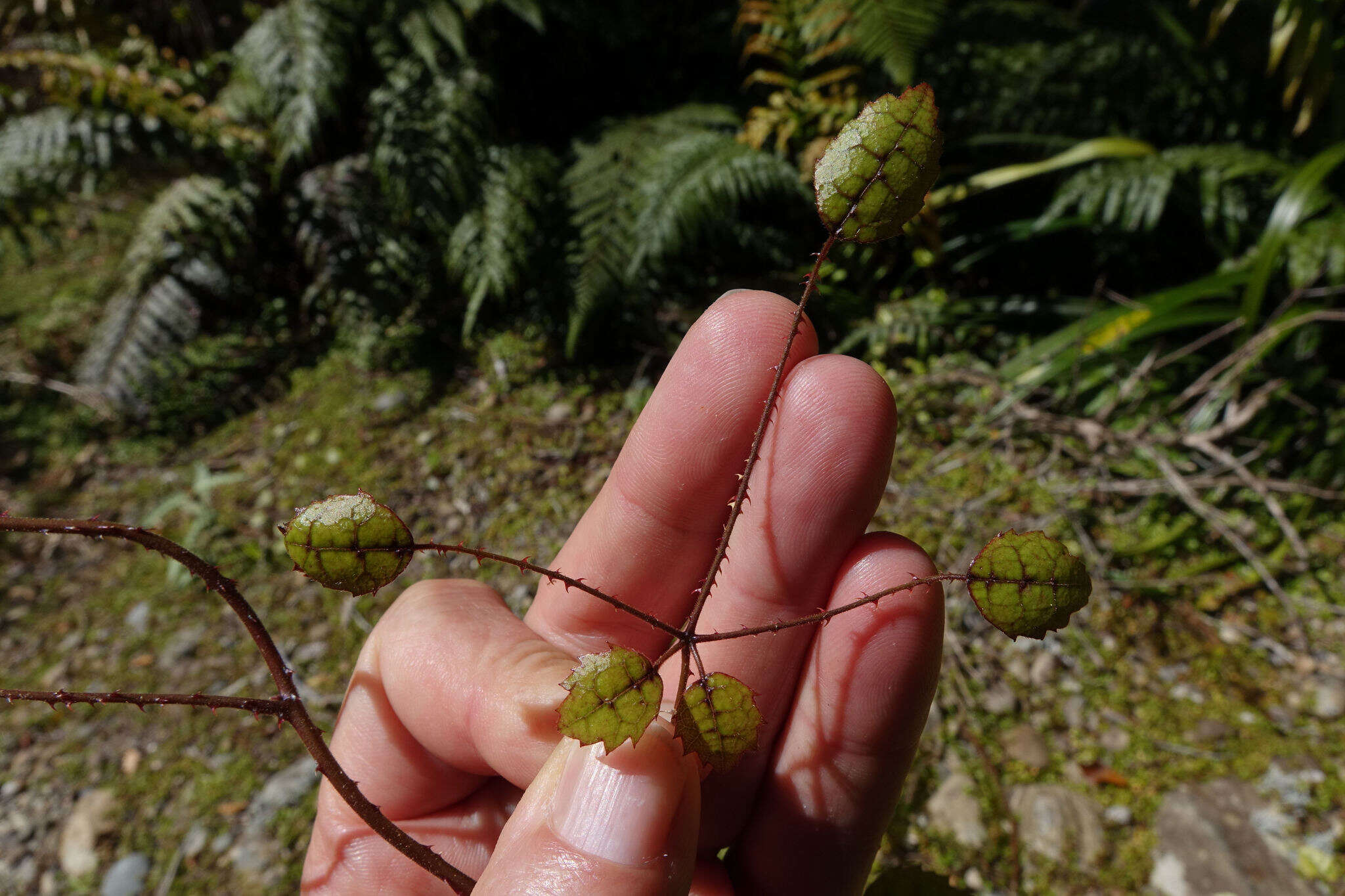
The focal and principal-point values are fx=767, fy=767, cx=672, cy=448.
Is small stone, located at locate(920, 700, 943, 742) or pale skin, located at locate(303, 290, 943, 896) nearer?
pale skin, located at locate(303, 290, 943, 896)

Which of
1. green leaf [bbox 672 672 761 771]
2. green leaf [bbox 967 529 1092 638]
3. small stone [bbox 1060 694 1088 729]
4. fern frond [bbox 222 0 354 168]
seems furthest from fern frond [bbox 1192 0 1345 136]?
fern frond [bbox 222 0 354 168]

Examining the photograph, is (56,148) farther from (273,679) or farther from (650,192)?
(273,679)

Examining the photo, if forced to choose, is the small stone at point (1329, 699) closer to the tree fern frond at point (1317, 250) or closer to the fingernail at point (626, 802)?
the tree fern frond at point (1317, 250)

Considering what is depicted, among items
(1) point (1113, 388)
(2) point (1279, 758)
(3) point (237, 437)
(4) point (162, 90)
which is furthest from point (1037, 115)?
(4) point (162, 90)

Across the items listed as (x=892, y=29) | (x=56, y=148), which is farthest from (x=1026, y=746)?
(x=56, y=148)

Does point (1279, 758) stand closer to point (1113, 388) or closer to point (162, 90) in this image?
point (1113, 388)

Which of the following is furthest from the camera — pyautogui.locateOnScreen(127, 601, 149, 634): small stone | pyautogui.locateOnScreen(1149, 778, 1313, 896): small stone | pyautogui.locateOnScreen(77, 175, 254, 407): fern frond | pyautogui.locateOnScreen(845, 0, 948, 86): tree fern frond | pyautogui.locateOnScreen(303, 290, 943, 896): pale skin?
pyautogui.locateOnScreen(77, 175, 254, 407): fern frond

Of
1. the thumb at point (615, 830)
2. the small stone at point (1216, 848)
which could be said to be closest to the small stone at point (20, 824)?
the thumb at point (615, 830)

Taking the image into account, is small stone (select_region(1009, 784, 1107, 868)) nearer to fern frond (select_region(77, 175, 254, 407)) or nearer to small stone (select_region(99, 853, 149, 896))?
small stone (select_region(99, 853, 149, 896))
